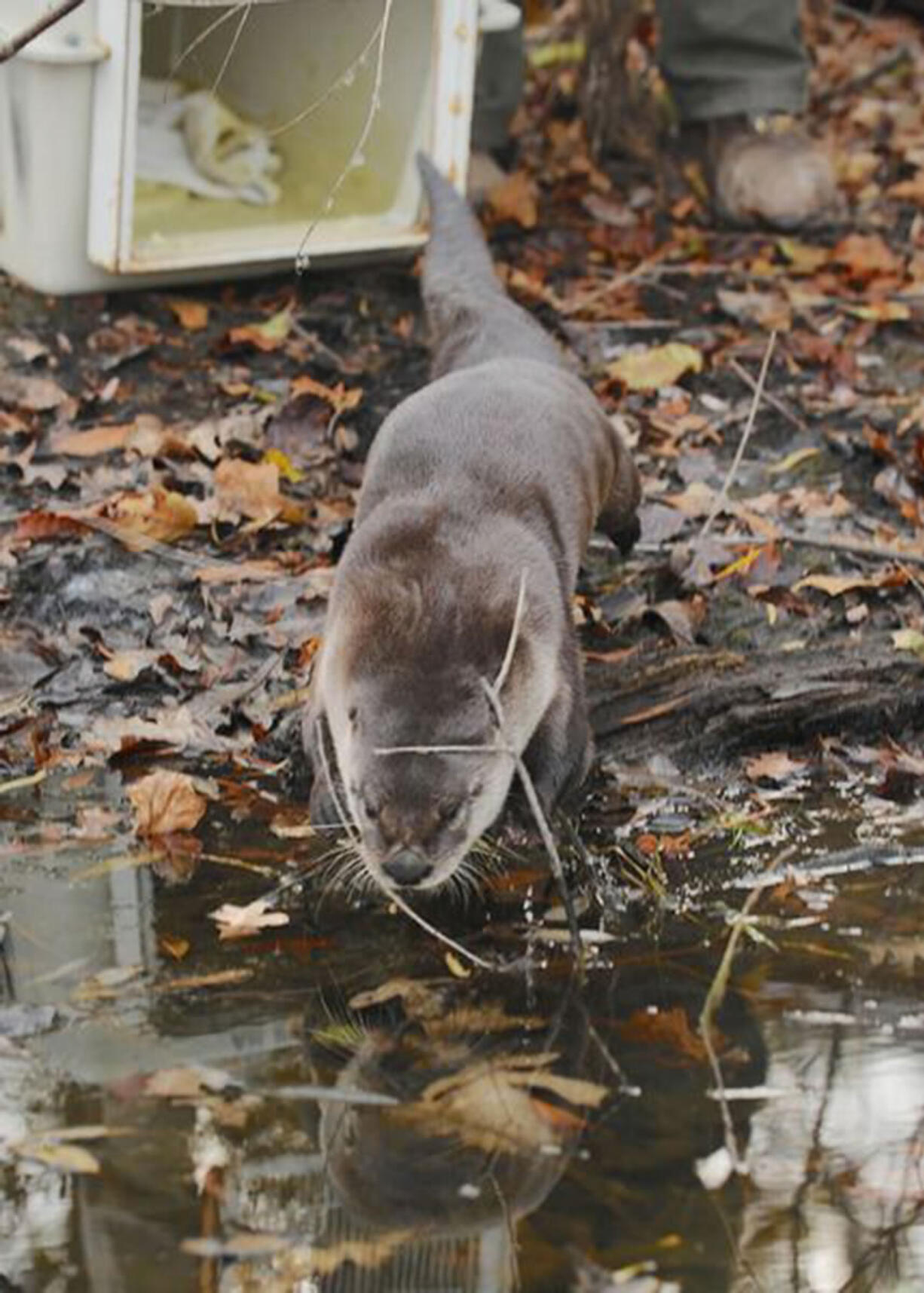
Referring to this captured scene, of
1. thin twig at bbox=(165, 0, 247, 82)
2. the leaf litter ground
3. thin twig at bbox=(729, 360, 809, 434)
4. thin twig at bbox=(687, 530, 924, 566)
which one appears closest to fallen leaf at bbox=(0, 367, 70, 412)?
the leaf litter ground

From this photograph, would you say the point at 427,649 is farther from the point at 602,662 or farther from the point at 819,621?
the point at 819,621

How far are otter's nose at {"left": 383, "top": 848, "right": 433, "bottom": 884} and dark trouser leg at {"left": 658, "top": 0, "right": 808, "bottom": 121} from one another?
3847 millimetres

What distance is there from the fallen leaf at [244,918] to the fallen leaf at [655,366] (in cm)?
250

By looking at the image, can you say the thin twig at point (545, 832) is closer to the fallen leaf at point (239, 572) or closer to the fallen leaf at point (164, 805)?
the fallen leaf at point (164, 805)

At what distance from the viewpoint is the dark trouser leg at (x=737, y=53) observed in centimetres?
652

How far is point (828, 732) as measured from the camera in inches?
161

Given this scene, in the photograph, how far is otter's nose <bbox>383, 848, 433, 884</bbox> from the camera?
129 inches

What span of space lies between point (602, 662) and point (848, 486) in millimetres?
1093

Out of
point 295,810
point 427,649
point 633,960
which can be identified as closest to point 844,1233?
point 633,960

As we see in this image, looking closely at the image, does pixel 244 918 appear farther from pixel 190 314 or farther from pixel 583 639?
pixel 190 314

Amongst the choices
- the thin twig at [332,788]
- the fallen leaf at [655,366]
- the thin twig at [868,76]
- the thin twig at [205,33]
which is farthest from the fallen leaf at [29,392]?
the thin twig at [868,76]

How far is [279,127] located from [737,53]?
4.36ft

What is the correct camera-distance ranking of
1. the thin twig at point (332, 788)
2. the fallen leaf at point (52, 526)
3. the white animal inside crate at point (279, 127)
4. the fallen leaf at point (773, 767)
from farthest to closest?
the white animal inside crate at point (279, 127) < the fallen leaf at point (52, 526) < the fallen leaf at point (773, 767) < the thin twig at point (332, 788)

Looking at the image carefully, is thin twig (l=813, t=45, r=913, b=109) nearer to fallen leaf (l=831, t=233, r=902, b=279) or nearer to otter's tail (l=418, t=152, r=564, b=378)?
fallen leaf (l=831, t=233, r=902, b=279)
